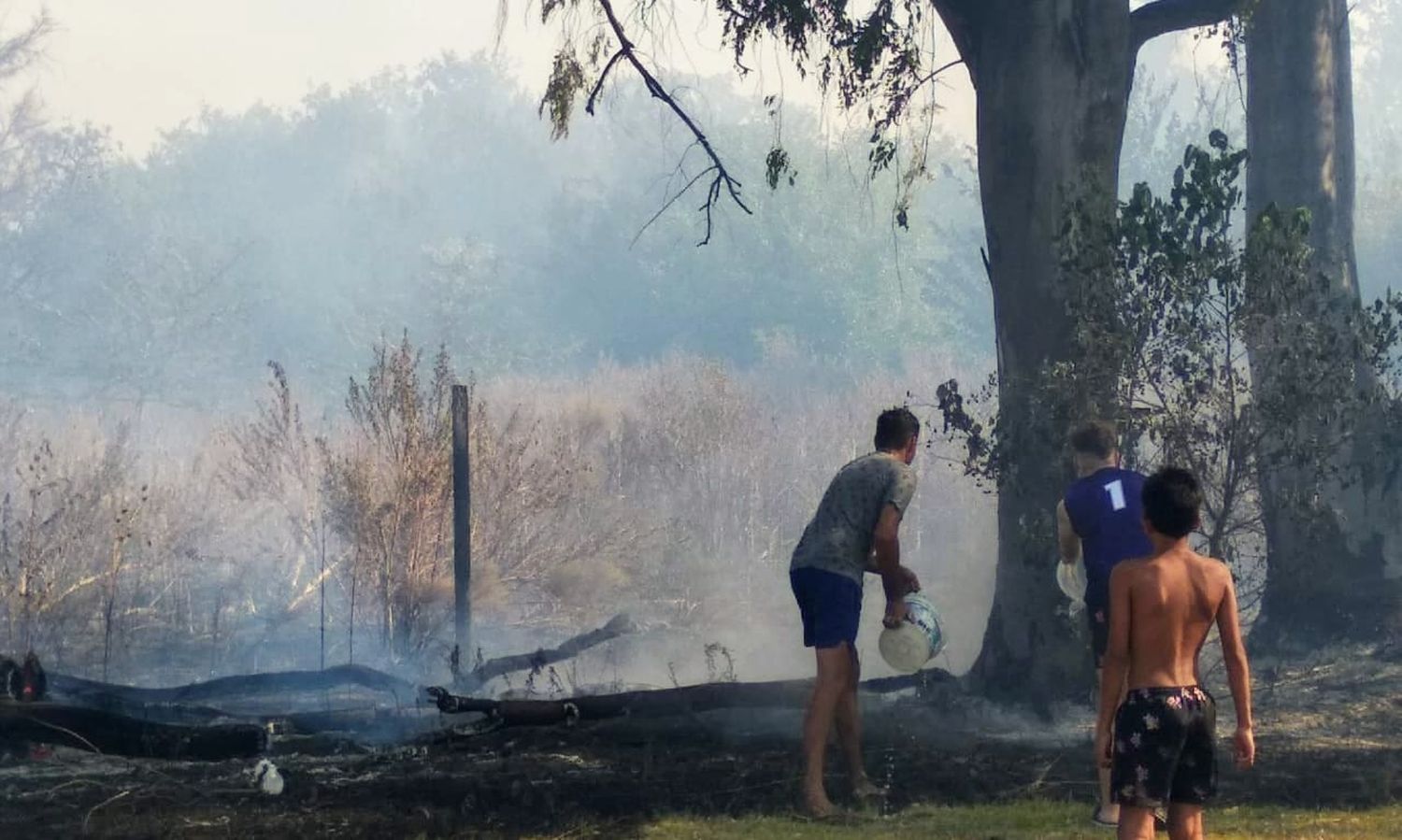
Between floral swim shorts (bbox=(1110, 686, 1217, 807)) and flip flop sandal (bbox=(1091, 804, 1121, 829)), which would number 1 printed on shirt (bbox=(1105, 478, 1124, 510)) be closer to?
A: flip flop sandal (bbox=(1091, 804, 1121, 829))

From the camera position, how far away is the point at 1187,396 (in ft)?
31.0

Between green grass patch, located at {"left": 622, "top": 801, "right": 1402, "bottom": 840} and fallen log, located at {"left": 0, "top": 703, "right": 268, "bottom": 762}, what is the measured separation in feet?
8.92

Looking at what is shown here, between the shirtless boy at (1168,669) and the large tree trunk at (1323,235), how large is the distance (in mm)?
7014

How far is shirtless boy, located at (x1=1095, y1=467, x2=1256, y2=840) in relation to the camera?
510 cm

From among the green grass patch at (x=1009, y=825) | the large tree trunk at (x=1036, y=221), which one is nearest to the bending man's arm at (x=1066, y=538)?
the green grass patch at (x=1009, y=825)

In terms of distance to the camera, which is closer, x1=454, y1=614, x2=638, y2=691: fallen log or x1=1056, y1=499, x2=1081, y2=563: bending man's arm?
x1=1056, y1=499, x2=1081, y2=563: bending man's arm

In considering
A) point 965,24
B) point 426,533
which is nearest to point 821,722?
point 965,24

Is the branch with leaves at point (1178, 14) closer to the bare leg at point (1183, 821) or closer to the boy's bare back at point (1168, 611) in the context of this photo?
the boy's bare back at point (1168, 611)

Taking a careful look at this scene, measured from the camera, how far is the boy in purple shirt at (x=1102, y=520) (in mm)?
6785

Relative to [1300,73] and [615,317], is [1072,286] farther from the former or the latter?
[615,317]

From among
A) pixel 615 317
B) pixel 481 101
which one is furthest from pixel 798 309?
pixel 481 101

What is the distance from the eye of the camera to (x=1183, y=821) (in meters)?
5.20

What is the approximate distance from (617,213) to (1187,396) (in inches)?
1623

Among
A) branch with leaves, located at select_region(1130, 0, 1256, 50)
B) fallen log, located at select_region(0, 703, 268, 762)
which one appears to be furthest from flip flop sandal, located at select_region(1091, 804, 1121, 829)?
branch with leaves, located at select_region(1130, 0, 1256, 50)
